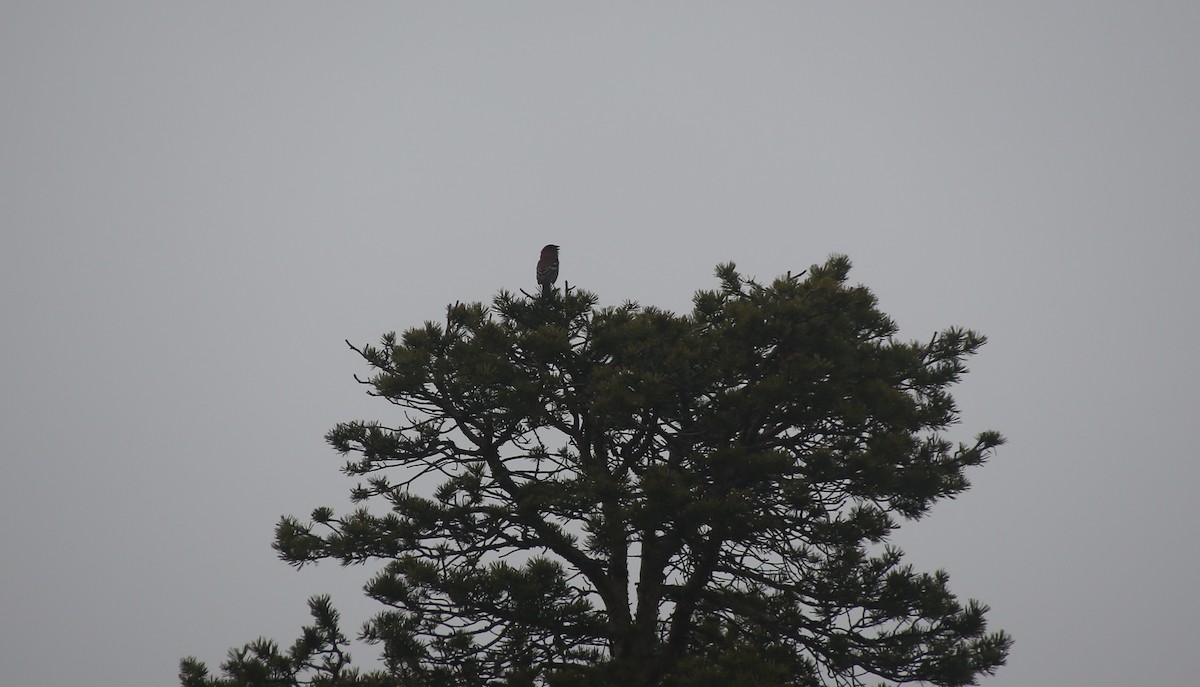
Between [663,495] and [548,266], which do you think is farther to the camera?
[548,266]

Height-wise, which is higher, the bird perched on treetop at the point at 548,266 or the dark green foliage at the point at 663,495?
the bird perched on treetop at the point at 548,266

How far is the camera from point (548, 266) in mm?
10133

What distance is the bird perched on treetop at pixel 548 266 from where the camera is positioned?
1006 cm

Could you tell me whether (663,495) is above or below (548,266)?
below

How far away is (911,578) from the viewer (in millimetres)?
7363

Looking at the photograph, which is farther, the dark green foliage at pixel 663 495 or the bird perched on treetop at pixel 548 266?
the bird perched on treetop at pixel 548 266

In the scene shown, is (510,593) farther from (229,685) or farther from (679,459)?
(229,685)

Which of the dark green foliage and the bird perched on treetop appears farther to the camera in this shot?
the bird perched on treetop

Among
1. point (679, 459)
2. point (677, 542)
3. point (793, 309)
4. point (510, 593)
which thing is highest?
point (793, 309)

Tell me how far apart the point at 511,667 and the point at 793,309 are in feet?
12.7

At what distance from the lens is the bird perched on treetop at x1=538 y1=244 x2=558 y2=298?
10.1 m

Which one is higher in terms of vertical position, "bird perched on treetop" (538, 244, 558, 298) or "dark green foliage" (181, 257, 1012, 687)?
"bird perched on treetop" (538, 244, 558, 298)

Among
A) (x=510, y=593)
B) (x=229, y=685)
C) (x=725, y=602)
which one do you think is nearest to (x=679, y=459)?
(x=725, y=602)

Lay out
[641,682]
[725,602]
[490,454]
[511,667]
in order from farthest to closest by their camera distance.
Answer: [490,454]
[725,602]
[511,667]
[641,682]
